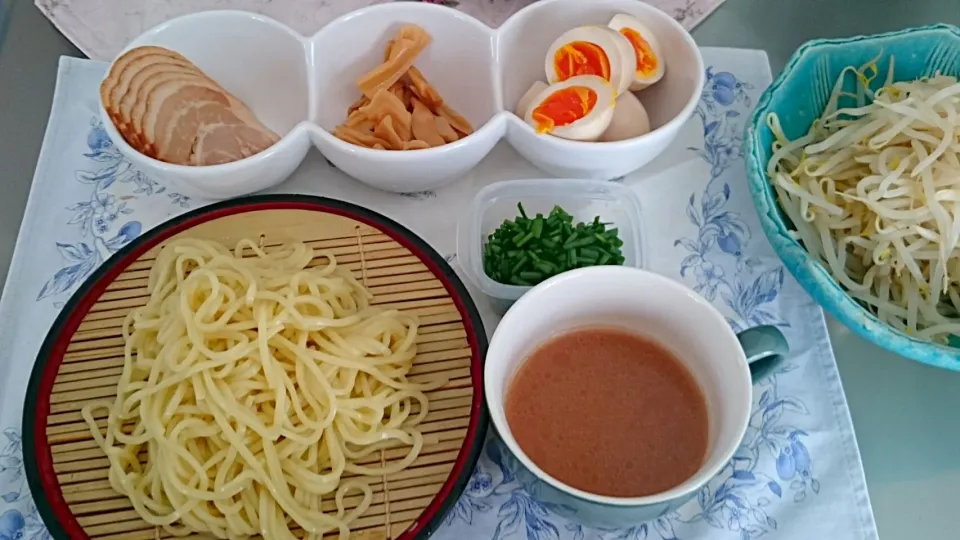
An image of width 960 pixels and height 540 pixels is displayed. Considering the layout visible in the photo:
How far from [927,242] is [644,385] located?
0.54m

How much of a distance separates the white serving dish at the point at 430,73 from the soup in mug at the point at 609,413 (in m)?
0.36

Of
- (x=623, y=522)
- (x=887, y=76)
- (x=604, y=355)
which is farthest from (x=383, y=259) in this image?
(x=887, y=76)

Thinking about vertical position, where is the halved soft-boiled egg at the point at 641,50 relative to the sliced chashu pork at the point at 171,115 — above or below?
below

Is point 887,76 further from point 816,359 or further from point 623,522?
point 623,522

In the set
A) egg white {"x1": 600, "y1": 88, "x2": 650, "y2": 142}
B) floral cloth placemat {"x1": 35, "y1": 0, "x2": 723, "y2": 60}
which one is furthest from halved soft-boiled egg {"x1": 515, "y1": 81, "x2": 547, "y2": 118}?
floral cloth placemat {"x1": 35, "y1": 0, "x2": 723, "y2": 60}

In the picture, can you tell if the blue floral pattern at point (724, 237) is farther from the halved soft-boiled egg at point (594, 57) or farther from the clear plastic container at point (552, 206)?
the halved soft-boiled egg at point (594, 57)

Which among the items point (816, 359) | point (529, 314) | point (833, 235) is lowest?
point (816, 359)

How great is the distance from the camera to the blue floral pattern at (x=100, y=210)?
1.21 meters

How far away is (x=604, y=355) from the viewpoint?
3.31ft

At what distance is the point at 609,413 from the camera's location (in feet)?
3.10

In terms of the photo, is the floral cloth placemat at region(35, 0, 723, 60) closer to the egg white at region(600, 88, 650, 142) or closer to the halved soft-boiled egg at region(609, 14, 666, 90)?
the halved soft-boiled egg at region(609, 14, 666, 90)

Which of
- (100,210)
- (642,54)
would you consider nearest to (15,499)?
(100,210)

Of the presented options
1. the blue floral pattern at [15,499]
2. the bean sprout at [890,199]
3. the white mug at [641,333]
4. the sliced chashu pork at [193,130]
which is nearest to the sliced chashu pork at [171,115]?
the sliced chashu pork at [193,130]

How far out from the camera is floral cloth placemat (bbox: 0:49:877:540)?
3.42ft
